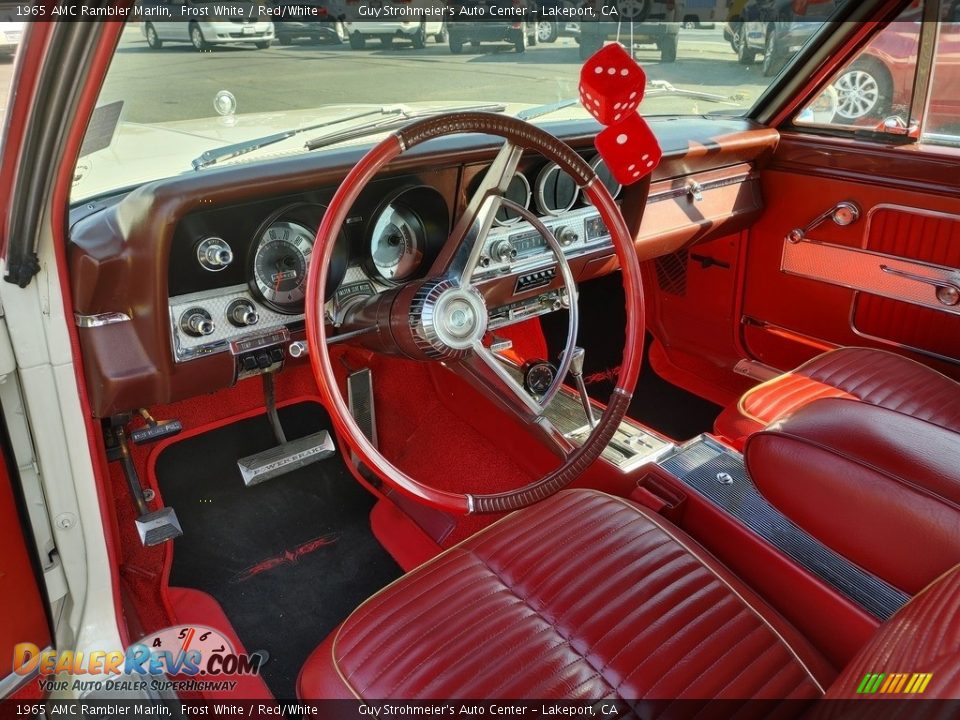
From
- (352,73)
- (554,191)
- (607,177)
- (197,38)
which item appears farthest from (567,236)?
(197,38)

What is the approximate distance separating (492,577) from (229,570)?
3.50 ft

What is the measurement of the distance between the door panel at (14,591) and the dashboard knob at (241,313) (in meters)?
0.48

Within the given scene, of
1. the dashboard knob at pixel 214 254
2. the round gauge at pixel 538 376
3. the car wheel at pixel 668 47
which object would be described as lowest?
the round gauge at pixel 538 376

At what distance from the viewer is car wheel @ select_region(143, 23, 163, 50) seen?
1.39m

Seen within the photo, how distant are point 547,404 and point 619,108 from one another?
776 millimetres

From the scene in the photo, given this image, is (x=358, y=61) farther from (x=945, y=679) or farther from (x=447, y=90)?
(x=945, y=679)

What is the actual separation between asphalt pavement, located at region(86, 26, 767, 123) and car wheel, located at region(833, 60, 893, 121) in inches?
14.1

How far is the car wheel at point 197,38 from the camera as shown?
148 cm

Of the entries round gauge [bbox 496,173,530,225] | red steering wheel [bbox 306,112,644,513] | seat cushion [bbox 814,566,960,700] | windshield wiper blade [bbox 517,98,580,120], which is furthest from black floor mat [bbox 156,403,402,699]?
seat cushion [bbox 814,566,960,700]

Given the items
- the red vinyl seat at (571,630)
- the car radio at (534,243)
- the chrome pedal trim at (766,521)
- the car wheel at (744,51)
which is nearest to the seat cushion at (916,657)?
the red vinyl seat at (571,630)

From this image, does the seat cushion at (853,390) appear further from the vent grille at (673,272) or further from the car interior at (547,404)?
the vent grille at (673,272)

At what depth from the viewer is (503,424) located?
245cm

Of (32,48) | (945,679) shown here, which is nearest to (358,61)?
(32,48)

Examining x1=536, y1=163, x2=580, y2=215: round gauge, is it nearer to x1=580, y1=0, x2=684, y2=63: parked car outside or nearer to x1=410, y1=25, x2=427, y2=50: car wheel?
x1=580, y1=0, x2=684, y2=63: parked car outside
